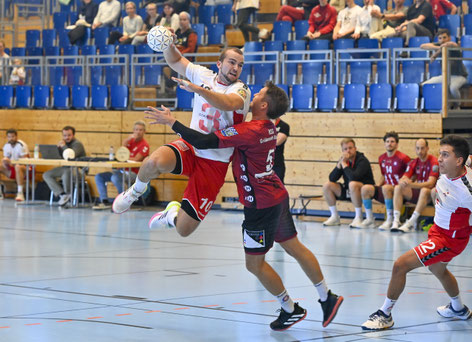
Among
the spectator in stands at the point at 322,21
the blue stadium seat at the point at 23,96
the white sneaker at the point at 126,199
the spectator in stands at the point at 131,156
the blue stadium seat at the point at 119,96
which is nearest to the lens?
the white sneaker at the point at 126,199

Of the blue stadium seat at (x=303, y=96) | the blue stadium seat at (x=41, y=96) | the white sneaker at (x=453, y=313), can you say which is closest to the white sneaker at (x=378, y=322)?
the white sneaker at (x=453, y=313)

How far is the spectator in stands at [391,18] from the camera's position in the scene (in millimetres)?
16938

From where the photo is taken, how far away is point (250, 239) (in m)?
→ 6.42

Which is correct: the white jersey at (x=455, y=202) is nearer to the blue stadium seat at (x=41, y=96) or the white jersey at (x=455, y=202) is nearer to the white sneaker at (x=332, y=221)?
the white sneaker at (x=332, y=221)

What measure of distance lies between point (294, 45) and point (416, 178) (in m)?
4.89

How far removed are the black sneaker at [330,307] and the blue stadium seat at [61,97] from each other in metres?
14.5

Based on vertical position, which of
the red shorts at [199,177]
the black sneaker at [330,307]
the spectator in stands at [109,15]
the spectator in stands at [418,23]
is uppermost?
the spectator in stands at [109,15]

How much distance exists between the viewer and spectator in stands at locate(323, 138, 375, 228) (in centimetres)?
1480

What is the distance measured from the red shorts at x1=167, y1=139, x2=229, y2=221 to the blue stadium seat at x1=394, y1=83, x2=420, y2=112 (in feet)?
29.9

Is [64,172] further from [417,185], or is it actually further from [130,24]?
[417,185]

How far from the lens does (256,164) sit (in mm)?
6484

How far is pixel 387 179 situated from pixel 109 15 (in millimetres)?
10332

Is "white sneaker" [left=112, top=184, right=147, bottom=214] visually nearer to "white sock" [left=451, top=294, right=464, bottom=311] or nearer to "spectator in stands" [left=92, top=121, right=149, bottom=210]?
"white sock" [left=451, top=294, right=464, bottom=311]

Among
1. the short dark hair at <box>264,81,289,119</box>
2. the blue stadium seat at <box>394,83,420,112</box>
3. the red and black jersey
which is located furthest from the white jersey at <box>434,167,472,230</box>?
the blue stadium seat at <box>394,83,420,112</box>
